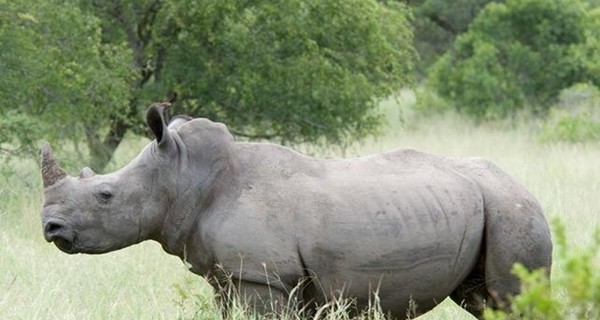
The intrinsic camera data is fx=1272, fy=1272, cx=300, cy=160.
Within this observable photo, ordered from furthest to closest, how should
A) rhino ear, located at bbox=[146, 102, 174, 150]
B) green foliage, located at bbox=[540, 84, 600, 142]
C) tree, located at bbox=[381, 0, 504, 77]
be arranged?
1. tree, located at bbox=[381, 0, 504, 77]
2. green foliage, located at bbox=[540, 84, 600, 142]
3. rhino ear, located at bbox=[146, 102, 174, 150]

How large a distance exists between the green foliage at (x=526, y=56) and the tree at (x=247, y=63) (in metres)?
7.87

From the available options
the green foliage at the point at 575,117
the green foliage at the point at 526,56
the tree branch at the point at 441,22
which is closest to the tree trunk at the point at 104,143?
the green foliage at the point at 575,117

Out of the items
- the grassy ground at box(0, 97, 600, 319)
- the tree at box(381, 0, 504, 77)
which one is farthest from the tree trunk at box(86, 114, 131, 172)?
the tree at box(381, 0, 504, 77)

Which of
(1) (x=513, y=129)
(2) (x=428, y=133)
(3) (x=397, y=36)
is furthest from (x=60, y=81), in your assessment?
(1) (x=513, y=129)

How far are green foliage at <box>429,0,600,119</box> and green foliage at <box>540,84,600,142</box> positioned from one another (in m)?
0.63

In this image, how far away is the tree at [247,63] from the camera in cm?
1474

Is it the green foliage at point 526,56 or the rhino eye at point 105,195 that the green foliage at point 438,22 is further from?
the rhino eye at point 105,195

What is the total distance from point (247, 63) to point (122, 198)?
9.43m

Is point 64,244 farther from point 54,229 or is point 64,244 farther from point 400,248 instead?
point 400,248

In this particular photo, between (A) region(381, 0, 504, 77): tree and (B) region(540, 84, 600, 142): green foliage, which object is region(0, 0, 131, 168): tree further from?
(A) region(381, 0, 504, 77): tree

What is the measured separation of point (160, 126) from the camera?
575 cm

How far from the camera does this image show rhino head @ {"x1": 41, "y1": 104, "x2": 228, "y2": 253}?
18.4 ft

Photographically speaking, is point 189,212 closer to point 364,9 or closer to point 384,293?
point 384,293

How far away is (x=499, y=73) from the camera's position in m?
23.8
